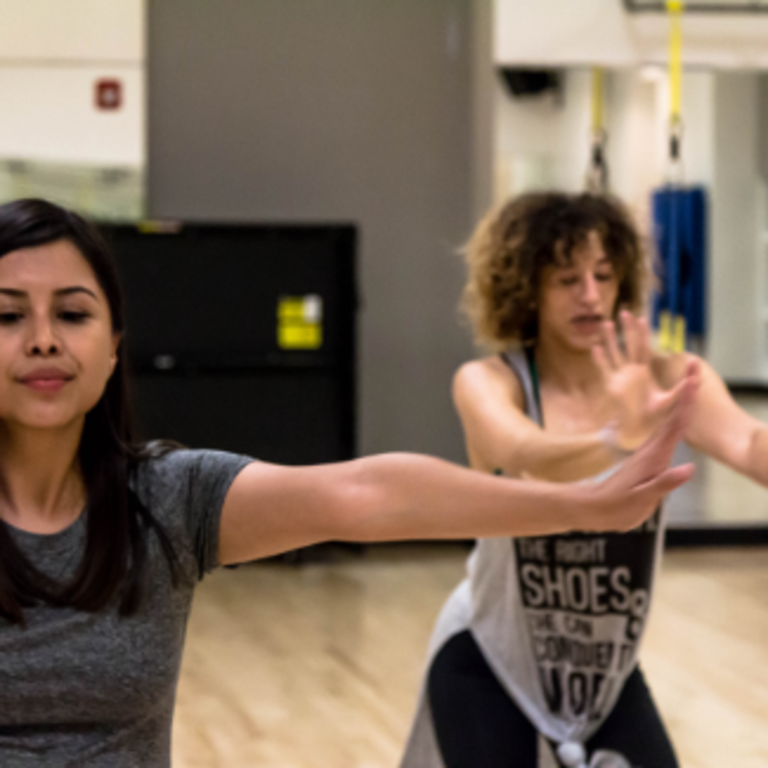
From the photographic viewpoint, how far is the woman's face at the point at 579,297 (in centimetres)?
212

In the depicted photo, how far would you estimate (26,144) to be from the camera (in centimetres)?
551

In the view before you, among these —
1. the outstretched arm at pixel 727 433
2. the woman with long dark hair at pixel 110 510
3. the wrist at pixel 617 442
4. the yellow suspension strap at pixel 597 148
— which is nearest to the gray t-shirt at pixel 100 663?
the woman with long dark hair at pixel 110 510

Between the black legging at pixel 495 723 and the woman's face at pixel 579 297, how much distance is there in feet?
1.89

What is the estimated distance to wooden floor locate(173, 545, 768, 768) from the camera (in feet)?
10.4

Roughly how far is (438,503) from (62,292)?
1.51 feet

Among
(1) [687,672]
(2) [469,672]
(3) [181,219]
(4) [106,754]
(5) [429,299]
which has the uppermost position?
(3) [181,219]

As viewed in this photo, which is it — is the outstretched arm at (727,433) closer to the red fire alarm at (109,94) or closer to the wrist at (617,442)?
the wrist at (617,442)

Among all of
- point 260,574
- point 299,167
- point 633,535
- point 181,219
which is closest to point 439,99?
point 299,167

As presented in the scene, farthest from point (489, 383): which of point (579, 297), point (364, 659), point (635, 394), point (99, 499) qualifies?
point (364, 659)

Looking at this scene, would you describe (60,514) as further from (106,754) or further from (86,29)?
(86,29)

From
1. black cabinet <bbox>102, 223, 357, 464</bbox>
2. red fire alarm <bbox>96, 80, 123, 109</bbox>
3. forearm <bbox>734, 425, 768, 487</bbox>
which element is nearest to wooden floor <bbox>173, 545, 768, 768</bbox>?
black cabinet <bbox>102, 223, 357, 464</bbox>

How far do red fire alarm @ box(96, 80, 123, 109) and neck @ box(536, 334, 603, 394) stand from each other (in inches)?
156

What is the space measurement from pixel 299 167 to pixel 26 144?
1.30m

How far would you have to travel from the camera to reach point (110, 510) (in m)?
1.27
